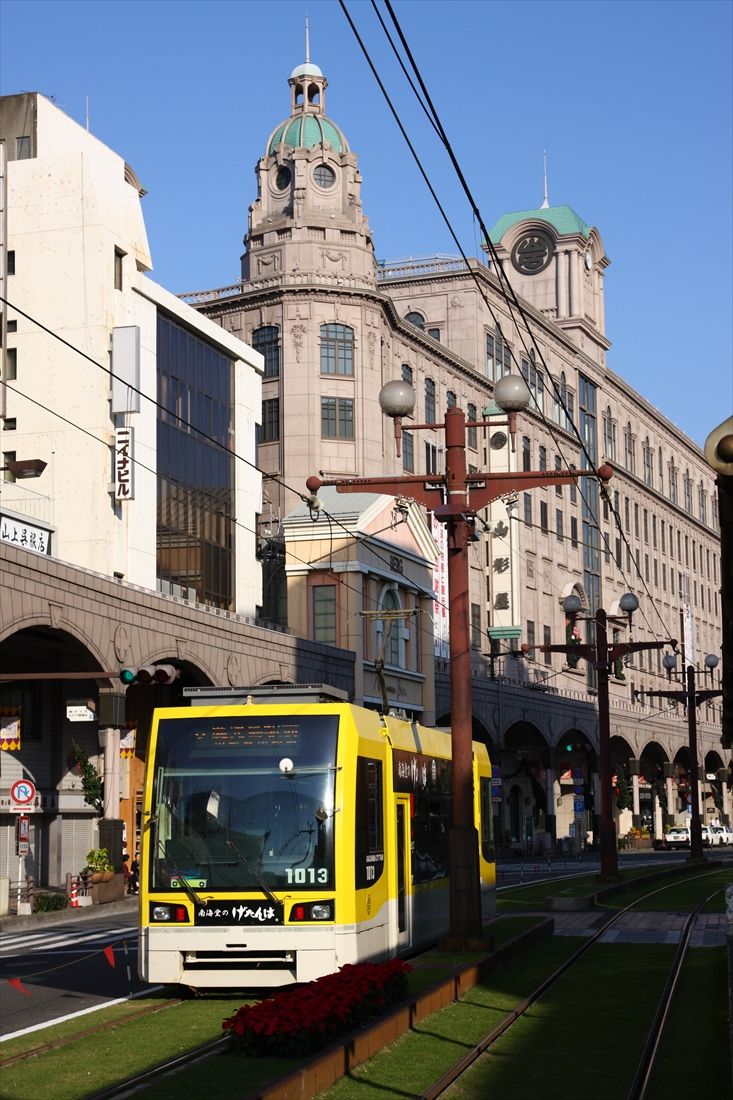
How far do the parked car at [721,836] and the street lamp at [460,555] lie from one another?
81851 mm

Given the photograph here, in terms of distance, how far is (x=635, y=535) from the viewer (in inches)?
4732

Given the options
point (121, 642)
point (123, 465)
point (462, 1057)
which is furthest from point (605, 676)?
point (462, 1057)

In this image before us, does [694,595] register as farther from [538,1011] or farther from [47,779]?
[538,1011]

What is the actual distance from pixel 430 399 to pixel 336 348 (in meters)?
8.62

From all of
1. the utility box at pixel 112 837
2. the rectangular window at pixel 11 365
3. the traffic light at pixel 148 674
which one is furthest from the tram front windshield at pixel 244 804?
the rectangular window at pixel 11 365

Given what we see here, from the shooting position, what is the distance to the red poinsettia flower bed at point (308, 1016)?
13414 millimetres

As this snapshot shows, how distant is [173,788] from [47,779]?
31309 mm

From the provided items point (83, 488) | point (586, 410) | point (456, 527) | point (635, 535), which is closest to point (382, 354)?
point (83, 488)

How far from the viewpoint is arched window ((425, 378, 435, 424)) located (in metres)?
83.8

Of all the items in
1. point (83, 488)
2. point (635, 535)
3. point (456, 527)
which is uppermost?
point (635, 535)

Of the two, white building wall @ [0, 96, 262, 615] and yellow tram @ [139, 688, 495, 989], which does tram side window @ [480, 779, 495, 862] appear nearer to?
yellow tram @ [139, 688, 495, 989]

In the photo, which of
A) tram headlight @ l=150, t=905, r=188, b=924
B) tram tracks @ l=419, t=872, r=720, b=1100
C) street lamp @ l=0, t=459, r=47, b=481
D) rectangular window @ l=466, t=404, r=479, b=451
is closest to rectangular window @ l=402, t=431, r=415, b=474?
rectangular window @ l=466, t=404, r=479, b=451

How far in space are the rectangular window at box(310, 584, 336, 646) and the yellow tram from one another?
1718 inches

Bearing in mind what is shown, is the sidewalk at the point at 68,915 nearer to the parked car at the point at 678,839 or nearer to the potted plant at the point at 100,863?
the potted plant at the point at 100,863
